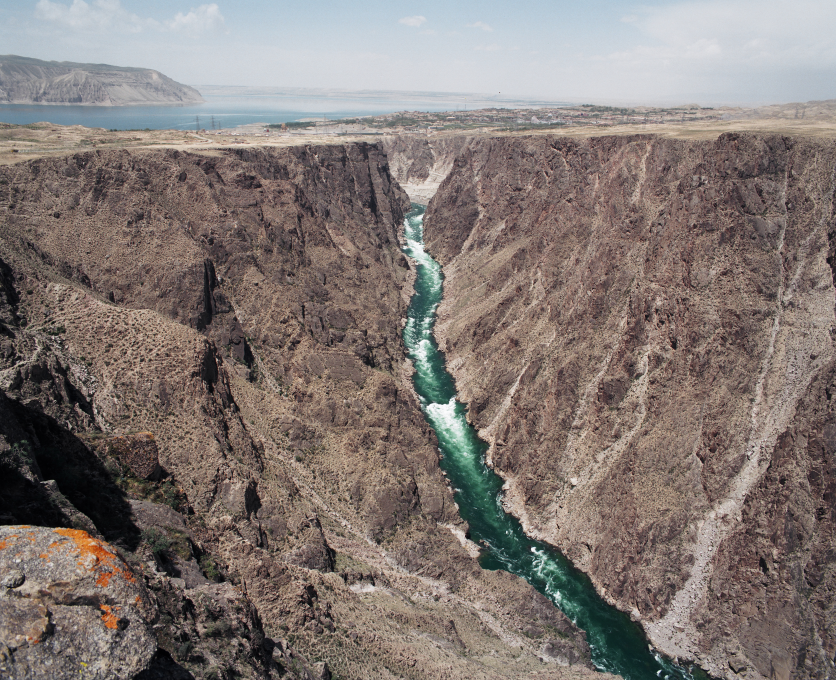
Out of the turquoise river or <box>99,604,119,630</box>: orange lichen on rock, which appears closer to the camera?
<box>99,604,119,630</box>: orange lichen on rock

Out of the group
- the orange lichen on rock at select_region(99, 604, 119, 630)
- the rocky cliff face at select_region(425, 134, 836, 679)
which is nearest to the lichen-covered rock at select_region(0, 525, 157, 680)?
the orange lichen on rock at select_region(99, 604, 119, 630)

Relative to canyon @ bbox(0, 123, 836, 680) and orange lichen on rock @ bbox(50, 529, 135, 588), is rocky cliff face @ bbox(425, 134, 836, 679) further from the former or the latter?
orange lichen on rock @ bbox(50, 529, 135, 588)

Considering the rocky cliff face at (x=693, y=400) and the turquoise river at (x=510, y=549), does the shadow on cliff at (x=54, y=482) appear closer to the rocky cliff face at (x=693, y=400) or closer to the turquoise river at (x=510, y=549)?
A: the turquoise river at (x=510, y=549)

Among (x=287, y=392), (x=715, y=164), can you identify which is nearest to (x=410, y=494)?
(x=287, y=392)

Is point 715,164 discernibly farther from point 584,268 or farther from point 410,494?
point 410,494

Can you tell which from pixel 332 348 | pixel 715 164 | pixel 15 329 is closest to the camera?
pixel 15 329

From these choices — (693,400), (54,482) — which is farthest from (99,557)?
(693,400)

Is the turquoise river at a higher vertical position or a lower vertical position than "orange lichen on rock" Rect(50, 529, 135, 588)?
lower
